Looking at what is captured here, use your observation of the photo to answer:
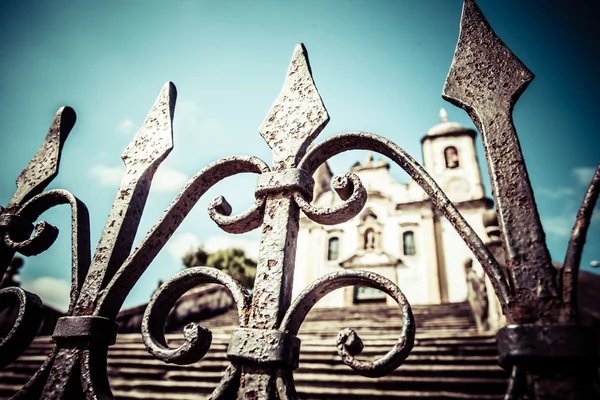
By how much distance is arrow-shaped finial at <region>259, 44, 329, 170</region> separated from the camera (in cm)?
127

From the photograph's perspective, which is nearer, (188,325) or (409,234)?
(188,325)

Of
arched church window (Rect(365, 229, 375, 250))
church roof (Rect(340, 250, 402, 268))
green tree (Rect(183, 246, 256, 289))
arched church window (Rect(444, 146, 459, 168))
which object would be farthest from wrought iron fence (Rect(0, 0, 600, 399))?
green tree (Rect(183, 246, 256, 289))

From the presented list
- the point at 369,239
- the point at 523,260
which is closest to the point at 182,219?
the point at 523,260

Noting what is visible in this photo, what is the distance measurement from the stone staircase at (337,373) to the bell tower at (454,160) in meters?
13.0

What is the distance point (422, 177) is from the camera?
1.06 m

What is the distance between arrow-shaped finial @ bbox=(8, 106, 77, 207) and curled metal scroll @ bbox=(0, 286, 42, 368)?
0.57m

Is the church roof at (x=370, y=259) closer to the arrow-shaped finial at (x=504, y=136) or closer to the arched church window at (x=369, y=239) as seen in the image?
the arched church window at (x=369, y=239)

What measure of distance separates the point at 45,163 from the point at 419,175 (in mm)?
1801

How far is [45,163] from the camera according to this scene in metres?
1.76

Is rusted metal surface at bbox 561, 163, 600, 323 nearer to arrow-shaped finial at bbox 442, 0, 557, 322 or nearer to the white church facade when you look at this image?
arrow-shaped finial at bbox 442, 0, 557, 322

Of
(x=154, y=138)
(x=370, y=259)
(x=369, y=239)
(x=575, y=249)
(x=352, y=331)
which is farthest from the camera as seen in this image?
(x=369, y=239)

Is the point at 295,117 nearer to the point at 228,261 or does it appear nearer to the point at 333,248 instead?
the point at 333,248

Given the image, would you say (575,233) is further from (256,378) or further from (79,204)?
(79,204)

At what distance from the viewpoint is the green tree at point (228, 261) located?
2211 centimetres
